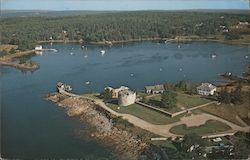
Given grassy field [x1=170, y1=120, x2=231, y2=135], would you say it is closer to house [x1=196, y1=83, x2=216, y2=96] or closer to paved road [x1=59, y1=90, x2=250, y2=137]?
paved road [x1=59, y1=90, x2=250, y2=137]

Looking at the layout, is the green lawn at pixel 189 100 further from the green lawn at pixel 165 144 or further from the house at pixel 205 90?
the green lawn at pixel 165 144

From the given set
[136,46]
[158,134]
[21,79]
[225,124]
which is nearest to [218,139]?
[225,124]

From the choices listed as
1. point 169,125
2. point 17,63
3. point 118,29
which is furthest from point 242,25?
point 169,125

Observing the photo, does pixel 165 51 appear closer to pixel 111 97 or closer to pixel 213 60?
pixel 213 60

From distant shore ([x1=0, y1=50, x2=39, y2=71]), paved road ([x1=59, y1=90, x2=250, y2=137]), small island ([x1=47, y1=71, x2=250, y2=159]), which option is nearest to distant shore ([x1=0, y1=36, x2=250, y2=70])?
distant shore ([x1=0, y1=50, x2=39, y2=71])

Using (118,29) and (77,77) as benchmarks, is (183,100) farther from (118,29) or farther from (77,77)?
(118,29)

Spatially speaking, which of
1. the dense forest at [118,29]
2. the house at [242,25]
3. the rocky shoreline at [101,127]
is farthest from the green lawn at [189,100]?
the house at [242,25]
